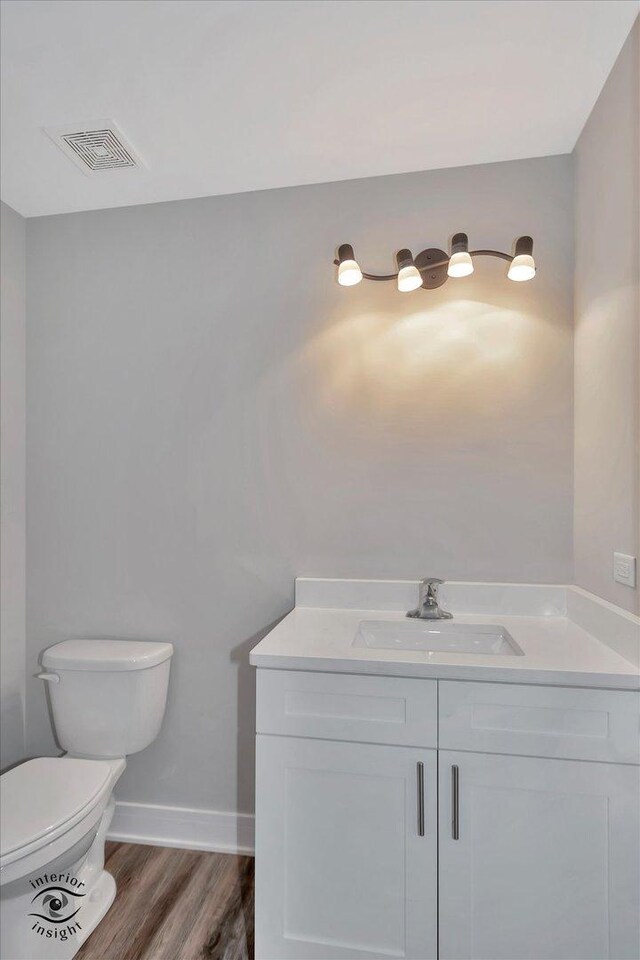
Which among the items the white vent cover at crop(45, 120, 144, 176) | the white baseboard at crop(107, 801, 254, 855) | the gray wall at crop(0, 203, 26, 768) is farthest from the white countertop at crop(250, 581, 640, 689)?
the white vent cover at crop(45, 120, 144, 176)

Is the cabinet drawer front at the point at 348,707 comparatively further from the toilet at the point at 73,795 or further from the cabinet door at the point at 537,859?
the toilet at the point at 73,795

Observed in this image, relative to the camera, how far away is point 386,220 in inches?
78.4

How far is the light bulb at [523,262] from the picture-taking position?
172 cm

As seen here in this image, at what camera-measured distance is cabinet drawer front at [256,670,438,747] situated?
4.48 feet

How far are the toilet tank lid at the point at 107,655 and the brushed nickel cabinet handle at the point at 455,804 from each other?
3.47 feet

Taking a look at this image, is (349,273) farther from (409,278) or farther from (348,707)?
(348,707)

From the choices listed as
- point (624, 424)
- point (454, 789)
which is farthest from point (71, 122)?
point (454, 789)

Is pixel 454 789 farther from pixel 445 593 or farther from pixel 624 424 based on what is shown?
pixel 624 424

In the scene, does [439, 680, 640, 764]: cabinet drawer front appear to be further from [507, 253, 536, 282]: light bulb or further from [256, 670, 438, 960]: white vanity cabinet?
[507, 253, 536, 282]: light bulb

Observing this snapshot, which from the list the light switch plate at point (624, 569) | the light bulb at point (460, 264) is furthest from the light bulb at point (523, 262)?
the light switch plate at point (624, 569)

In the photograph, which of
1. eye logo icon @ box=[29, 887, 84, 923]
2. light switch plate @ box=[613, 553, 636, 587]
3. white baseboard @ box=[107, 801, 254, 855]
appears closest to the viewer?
light switch plate @ box=[613, 553, 636, 587]

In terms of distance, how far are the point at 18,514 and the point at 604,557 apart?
81.2 inches

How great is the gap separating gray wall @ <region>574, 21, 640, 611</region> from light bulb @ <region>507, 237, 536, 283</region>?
0.57 ft

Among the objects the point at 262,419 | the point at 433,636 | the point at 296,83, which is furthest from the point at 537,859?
the point at 296,83
